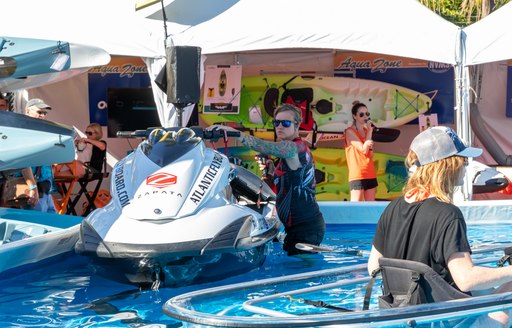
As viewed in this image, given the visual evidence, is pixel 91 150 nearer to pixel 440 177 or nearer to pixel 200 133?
pixel 200 133

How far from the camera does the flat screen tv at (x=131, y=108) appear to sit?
14.0 metres

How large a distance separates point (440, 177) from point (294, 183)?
3.95 m

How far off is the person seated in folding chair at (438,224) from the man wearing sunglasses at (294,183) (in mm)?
3551

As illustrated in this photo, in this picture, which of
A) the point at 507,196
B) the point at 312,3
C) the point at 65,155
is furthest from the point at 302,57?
the point at 65,155

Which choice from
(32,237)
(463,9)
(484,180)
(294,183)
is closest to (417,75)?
(484,180)

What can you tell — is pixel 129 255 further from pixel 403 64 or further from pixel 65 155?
pixel 403 64

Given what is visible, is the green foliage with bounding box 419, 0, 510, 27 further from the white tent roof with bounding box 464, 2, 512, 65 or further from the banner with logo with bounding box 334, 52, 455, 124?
the white tent roof with bounding box 464, 2, 512, 65

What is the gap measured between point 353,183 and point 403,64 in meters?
2.90

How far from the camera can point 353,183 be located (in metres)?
12.2

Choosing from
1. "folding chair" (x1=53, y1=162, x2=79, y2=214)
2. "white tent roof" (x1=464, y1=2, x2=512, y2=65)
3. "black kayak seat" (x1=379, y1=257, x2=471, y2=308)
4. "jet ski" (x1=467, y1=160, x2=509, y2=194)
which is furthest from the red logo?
"jet ski" (x1=467, y1=160, x2=509, y2=194)

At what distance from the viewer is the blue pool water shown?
6.23 m

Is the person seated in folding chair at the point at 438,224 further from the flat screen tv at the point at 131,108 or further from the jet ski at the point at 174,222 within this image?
the flat screen tv at the point at 131,108

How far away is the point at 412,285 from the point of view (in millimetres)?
3961

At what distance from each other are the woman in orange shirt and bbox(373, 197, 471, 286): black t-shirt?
7855 millimetres
